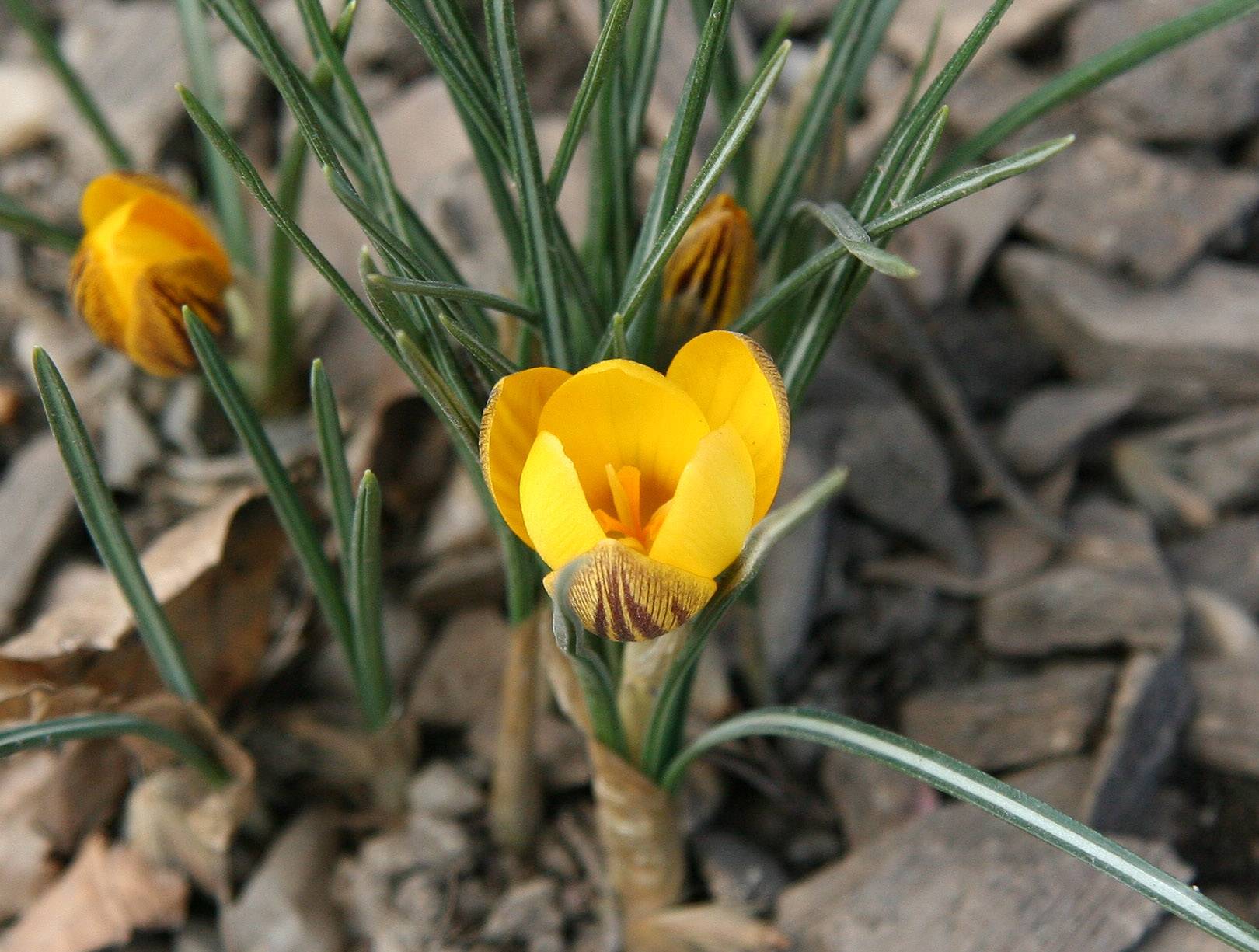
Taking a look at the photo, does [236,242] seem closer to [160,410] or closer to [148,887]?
[160,410]

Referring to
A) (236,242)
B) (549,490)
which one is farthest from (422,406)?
(549,490)

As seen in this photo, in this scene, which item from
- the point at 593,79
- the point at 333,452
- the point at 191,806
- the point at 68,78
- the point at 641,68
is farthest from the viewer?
the point at 68,78

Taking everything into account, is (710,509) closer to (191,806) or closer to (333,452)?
(333,452)

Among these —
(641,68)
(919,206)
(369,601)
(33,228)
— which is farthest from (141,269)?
(919,206)

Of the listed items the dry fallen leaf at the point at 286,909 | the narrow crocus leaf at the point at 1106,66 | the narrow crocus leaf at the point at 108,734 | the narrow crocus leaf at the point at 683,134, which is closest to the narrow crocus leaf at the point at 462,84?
the narrow crocus leaf at the point at 683,134

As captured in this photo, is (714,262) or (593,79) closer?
(593,79)

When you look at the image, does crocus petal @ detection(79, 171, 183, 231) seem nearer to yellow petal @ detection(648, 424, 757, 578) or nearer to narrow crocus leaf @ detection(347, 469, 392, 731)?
narrow crocus leaf @ detection(347, 469, 392, 731)
